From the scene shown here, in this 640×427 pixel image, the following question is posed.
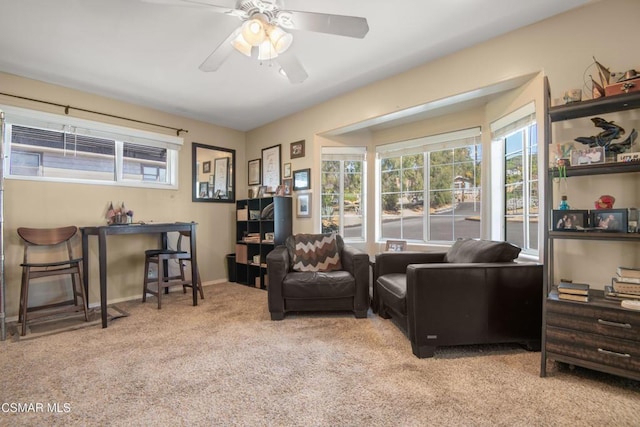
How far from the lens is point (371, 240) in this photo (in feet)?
13.2

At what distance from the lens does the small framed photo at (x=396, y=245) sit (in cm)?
362

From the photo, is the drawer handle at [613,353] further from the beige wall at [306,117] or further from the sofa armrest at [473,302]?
the beige wall at [306,117]

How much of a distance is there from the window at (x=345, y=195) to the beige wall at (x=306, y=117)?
6.7 inches

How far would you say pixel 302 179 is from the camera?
411cm

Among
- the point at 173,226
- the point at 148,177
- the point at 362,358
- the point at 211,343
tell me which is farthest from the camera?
the point at 148,177

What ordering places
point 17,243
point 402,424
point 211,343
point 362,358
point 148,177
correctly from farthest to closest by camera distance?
point 148,177 < point 17,243 < point 211,343 < point 362,358 < point 402,424

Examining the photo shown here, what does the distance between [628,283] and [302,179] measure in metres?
3.27

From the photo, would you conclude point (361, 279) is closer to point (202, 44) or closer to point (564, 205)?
point (564, 205)

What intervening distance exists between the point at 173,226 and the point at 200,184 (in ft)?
4.23

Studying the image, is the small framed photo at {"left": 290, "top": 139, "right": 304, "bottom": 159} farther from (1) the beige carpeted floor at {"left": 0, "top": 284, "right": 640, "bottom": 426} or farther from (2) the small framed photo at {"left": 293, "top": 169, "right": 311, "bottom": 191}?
(1) the beige carpeted floor at {"left": 0, "top": 284, "right": 640, "bottom": 426}

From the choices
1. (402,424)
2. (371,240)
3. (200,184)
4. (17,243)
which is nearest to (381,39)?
(371,240)

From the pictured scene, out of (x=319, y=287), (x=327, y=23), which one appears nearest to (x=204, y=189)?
(x=319, y=287)

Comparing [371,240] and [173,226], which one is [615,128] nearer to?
[371,240]

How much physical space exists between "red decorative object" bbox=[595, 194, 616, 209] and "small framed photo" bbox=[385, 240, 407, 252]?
1906 mm
